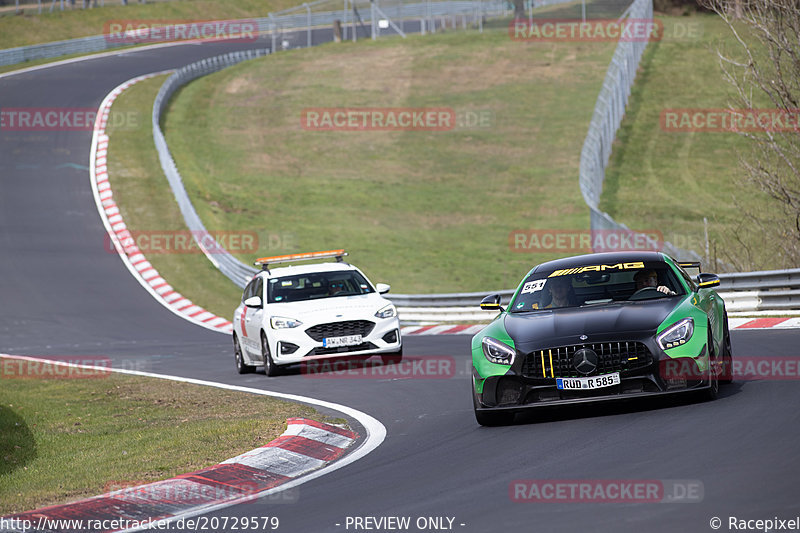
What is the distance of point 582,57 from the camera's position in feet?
198

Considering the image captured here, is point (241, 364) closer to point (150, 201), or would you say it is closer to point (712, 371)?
point (712, 371)

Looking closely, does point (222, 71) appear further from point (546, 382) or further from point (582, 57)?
point (546, 382)

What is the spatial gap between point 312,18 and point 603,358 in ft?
223

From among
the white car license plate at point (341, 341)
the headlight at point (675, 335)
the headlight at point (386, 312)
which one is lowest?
the white car license plate at point (341, 341)

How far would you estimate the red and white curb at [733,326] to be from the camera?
1695 cm

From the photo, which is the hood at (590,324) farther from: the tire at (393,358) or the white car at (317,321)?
the tire at (393,358)

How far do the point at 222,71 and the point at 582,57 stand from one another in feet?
64.9

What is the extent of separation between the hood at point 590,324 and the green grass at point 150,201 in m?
20.4

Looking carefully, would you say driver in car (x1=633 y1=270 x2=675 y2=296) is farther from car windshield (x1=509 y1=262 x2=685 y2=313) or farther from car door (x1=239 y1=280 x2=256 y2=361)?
car door (x1=239 y1=280 x2=256 y2=361)

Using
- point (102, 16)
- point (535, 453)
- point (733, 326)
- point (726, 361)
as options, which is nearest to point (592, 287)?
point (726, 361)

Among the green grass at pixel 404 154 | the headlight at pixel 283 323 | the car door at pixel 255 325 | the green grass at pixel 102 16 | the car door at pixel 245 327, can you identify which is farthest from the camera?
the green grass at pixel 102 16

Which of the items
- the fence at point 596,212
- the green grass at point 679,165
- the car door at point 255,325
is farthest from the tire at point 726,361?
the green grass at point 679,165

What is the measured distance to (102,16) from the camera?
7944 centimetres

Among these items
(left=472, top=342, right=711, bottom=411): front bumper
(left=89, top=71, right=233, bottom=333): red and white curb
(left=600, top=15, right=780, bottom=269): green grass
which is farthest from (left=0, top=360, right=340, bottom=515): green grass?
(left=600, top=15, right=780, bottom=269): green grass
